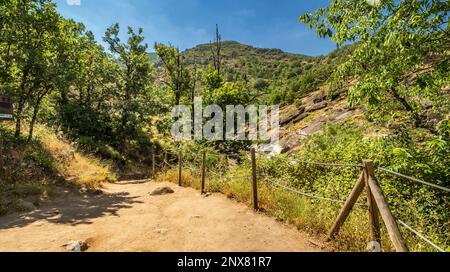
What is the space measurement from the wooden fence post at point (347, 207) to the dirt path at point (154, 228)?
0.39 metres

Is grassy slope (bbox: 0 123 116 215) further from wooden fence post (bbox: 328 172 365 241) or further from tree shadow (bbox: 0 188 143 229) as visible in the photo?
wooden fence post (bbox: 328 172 365 241)

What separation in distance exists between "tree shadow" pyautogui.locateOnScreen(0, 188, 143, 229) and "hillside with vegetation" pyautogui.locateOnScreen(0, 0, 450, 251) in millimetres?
593

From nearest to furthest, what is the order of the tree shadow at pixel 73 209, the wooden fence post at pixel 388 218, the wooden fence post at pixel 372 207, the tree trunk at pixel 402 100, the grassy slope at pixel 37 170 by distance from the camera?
the wooden fence post at pixel 388 218 < the wooden fence post at pixel 372 207 < the tree shadow at pixel 73 209 < the tree trunk at pixel 402 100 < the grassy slope at pixel 37 170

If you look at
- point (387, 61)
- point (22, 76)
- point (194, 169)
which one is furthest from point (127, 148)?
point (387, 61)

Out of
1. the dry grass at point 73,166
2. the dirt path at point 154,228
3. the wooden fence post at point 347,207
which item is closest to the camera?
the wooden fence post at point 347,207

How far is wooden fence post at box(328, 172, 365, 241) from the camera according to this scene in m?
4.06

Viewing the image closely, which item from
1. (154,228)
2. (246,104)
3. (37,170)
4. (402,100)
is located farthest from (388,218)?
(246,104)

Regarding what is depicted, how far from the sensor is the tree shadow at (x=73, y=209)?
6.79m

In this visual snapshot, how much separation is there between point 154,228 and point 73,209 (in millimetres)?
3586

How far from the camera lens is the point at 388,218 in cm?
342

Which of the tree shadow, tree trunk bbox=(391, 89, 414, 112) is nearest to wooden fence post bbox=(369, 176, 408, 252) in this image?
tree trunk bbox=(391, 89, 414, 112)

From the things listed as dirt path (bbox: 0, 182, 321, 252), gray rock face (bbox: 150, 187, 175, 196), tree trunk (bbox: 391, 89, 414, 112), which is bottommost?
gray rock face (bbox: 150, 187, 175, 196)

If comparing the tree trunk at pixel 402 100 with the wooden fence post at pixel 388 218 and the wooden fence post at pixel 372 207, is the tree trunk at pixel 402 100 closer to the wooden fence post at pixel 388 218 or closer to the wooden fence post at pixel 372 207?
the wooden fence post at pixel 372 207

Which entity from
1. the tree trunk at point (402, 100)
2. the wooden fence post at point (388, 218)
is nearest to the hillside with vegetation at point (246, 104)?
the tree trunk at point (402, 100)
